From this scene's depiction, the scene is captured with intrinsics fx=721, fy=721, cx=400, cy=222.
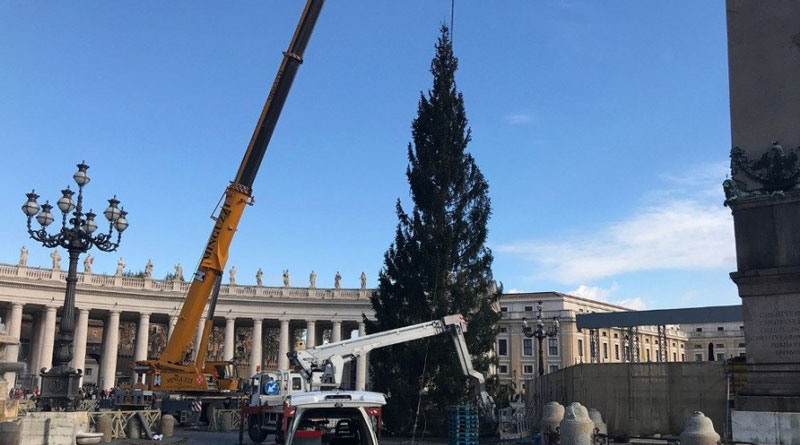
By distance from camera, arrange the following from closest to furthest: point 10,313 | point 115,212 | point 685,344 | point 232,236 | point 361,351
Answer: point 115,212 < point 361,351 < point 232,236 < point 10,313 < point 685,344

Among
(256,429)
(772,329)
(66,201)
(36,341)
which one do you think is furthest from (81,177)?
(36,341)

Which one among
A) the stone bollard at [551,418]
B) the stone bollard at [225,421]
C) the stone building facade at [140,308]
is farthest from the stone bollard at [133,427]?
the stone building facade at [140,308]

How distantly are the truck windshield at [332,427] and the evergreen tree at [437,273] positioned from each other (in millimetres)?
17254

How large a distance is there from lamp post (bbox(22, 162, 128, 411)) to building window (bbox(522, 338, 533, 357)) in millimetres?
77169

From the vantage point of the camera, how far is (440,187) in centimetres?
3322

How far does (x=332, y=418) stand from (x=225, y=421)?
2277 centimetres

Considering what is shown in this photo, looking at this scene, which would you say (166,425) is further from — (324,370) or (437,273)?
(437,273)

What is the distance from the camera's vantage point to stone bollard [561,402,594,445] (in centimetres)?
1362

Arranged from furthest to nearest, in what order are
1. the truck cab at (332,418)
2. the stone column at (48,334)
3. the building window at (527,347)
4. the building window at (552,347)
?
the building window at (527,347), the building window at (552,347), the stone column at (48,334), the truck cab at (332,418)

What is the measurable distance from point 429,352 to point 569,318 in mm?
65405

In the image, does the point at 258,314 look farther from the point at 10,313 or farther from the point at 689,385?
the point at 689,385

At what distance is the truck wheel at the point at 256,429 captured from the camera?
24272 mm

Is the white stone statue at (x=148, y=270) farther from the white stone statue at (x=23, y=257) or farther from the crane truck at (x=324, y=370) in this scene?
the crane truck at (x=324, y=370)

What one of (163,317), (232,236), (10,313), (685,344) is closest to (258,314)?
(163,317)
